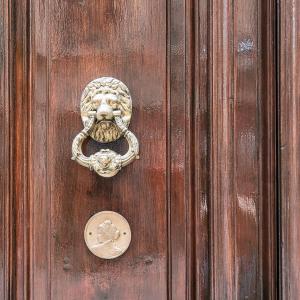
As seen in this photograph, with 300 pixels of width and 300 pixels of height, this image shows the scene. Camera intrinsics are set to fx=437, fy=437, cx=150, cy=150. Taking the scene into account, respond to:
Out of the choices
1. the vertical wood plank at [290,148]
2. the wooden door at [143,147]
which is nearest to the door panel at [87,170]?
the wooden door at [143,147]

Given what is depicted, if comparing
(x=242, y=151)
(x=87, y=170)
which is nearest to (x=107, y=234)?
(x=87, y=170)

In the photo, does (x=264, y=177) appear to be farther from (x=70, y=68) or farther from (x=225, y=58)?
(x=70, y=68)

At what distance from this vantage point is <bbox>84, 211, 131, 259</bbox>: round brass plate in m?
0.67

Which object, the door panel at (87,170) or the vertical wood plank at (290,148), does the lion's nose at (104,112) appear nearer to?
the door panel at (87,170)

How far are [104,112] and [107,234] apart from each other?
0.19 meters

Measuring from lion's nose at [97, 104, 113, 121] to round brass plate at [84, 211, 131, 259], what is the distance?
147 mm

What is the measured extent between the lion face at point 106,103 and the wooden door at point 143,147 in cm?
2

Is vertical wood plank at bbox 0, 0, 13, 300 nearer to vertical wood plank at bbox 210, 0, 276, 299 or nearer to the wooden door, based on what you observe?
the wooden door

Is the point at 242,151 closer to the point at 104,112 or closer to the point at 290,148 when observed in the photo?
the point at 290,148

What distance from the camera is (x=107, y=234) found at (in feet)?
2.18

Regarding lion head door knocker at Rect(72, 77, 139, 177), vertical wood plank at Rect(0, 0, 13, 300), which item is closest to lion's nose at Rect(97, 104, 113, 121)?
lion head door knocker at Rect(72, 77, 139, 177)

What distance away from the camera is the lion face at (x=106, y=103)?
0.65m

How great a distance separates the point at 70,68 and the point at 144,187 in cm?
22

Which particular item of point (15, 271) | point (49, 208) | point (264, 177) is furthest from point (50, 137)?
point (264, 177)
